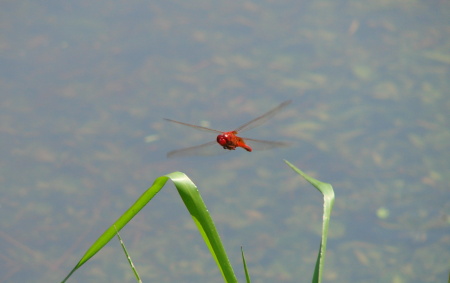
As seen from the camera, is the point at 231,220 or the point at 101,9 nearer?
the point at 231,220

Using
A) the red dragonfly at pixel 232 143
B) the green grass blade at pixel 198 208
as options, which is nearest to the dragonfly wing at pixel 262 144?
the red dragonfly at pixel 232 143

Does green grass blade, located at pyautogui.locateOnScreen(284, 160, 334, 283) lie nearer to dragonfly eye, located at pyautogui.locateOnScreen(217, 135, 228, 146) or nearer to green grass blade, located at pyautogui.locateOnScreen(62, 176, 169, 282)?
green grass blade, located at pyautogui.locateOnScreen(62, 176, 169, 282)

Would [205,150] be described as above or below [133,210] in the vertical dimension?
below

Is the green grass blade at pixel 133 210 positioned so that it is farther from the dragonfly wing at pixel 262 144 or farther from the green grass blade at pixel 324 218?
the dragonfly wing at pixel 262 144

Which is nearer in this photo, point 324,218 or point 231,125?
point 324,218

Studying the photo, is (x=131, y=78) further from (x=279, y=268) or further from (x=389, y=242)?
(x=389, y=242)

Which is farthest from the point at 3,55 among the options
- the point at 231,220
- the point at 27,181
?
the point at 231,220

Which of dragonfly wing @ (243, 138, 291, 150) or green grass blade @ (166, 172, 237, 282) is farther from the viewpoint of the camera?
dragonfly wing @ (243, 138, 291, 150)

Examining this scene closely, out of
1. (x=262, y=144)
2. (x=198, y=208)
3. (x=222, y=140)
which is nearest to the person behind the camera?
(x=198, y=208)

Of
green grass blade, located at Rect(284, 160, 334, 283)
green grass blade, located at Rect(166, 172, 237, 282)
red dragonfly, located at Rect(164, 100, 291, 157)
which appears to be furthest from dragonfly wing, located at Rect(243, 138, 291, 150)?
green grass blade, located at Rect(166, 172, 237, 282)

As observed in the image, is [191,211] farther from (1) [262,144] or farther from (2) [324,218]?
(1) [262,144]

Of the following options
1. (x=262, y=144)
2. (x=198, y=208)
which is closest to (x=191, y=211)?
(x=198, y=208)
